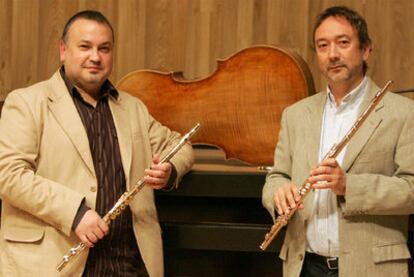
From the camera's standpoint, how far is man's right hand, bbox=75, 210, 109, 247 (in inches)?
102

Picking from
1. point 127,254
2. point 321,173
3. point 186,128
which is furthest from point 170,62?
point 321,173

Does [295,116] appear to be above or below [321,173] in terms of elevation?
above

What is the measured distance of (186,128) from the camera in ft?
10.8

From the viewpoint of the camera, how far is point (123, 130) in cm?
283

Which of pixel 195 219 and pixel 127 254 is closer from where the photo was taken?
pixel 127 254

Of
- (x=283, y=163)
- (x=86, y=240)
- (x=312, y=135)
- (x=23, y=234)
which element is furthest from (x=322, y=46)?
(x=23, y=234)

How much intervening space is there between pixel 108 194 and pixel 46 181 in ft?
0.76

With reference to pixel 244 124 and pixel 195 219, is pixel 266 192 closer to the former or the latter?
pixel 244 124

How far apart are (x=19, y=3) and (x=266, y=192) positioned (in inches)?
105

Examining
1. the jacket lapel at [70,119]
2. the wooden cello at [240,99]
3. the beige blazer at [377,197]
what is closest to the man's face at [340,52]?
the beige blazer at [377,197]

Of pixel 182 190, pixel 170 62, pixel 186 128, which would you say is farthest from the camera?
pixel 170 62

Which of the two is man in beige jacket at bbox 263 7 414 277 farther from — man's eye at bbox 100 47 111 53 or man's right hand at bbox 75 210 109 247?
man's eye at bbox 100 47 111 53

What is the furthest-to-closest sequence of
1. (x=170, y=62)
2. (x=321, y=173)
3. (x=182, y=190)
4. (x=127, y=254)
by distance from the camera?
(x=170, y=62) → (x=182, y=190) → (x=127, y=254) → (x=321, y=173)

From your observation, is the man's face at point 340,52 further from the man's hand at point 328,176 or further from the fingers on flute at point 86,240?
the fingers on flute at point 86,240
